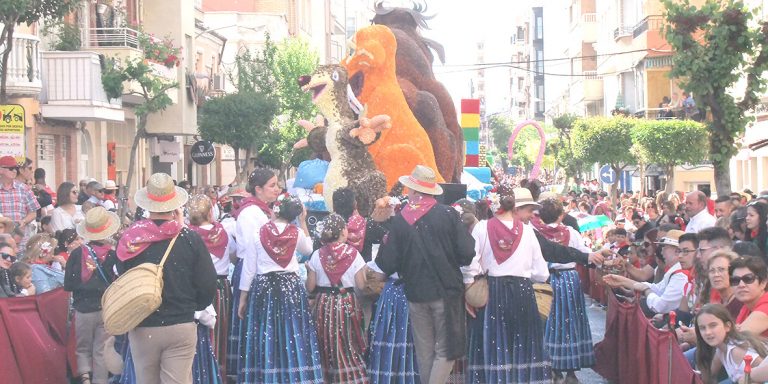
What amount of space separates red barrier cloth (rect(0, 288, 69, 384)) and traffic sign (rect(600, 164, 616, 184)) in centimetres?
2957

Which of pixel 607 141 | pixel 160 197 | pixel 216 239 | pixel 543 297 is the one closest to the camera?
pixel 160 197

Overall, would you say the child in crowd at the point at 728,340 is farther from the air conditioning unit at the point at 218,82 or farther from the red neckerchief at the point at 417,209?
the air conditioning unit at the point at 218,82

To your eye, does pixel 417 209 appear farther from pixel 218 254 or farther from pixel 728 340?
pixel 728 340

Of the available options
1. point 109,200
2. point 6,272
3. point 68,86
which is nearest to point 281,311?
point 6,272

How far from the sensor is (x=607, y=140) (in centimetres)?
4112

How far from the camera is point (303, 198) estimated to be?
15.6 m

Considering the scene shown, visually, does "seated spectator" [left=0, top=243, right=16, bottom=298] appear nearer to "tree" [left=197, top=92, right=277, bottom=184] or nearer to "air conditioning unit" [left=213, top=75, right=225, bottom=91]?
"tree" [left=197, top=92, right=277, bottom=184]

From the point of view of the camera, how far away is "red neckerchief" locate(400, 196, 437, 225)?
9.91 m

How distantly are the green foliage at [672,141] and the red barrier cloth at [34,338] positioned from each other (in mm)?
26883

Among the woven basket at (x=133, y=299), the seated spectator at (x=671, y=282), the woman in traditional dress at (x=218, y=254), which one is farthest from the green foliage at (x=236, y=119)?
the woven basket at (x=133, y=299)

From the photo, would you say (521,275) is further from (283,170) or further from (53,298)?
(283,170)

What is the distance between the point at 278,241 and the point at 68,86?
51.3 ft

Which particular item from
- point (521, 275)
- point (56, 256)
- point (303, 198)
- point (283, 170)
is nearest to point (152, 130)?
point (283, 170)

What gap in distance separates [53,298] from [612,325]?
4.95 m
